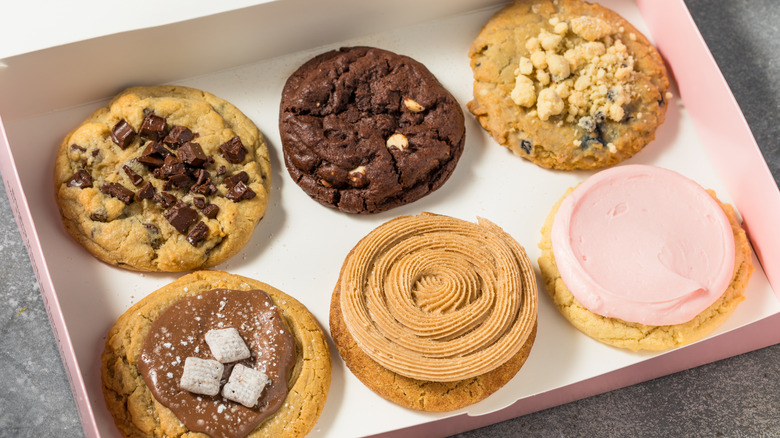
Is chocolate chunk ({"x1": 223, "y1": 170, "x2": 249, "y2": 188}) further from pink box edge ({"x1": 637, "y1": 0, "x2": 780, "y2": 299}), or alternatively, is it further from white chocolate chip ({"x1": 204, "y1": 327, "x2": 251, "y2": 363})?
pink box edge ({"x1": 637, "y1": 0, "x2": 780, "y2": 299})

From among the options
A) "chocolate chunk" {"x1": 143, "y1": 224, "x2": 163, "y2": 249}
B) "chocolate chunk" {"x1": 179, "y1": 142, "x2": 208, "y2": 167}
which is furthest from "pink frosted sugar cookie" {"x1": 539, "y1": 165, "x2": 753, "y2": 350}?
"chocolate chunk" {"x1": 143, "y1": 224, "x2": 163, "y2": 249}

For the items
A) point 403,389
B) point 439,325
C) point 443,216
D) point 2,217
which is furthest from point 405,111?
point 2,217

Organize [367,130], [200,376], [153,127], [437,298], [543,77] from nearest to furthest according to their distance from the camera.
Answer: [200,376] < [437,298] < [153,127] < [367,130] < [543,77]

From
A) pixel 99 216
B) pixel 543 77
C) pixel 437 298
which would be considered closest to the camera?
pixel 437 298

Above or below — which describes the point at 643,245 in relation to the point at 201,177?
below

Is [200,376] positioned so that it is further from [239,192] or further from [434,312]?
[434,312]

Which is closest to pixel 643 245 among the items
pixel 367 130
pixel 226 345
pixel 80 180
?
pixel 367 130

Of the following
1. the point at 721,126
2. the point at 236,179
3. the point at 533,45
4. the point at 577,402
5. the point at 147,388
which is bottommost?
the point at 577,402

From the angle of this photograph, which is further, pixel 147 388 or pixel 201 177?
pixel 201 177
